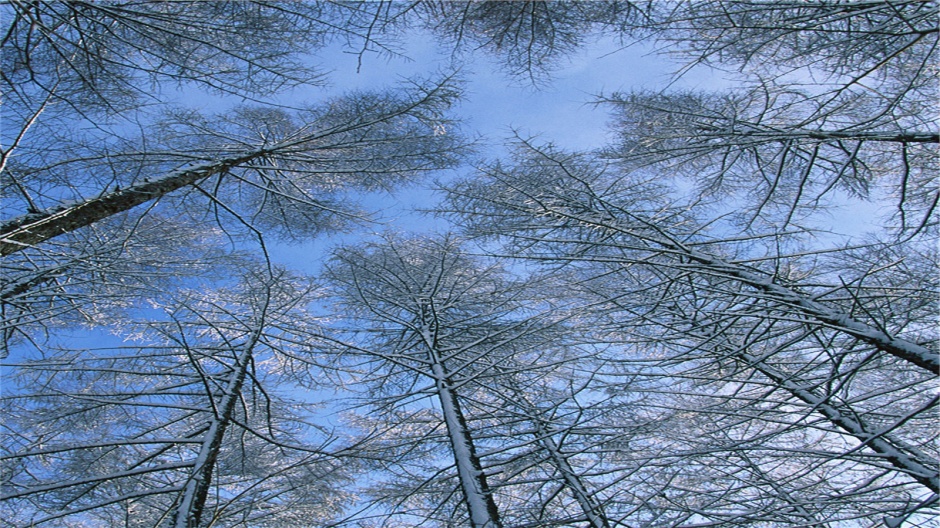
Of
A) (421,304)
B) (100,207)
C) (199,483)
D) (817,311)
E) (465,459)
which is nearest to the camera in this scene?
(817,311)

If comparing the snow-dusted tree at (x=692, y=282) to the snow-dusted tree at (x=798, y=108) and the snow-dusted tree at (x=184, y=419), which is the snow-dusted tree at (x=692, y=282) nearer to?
the snow-dusted tree at (x=798, y=108)

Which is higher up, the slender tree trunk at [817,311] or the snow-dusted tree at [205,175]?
the snow-dusted tree at [205,175]

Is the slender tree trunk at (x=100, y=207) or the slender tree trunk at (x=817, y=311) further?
the slender tree trunk at (x=100, y=207)

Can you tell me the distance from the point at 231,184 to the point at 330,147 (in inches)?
85.1

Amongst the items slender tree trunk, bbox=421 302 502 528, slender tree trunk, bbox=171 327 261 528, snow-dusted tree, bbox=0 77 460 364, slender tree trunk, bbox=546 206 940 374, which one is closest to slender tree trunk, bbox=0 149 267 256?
snow-dusted tree, bbox=0 77 460 364

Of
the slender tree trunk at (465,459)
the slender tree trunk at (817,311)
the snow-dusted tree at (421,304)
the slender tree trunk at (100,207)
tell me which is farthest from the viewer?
the snow-dusted tree at (421,304)

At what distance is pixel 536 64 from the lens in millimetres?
4520

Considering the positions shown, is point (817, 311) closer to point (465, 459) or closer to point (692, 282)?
point (692, 282)

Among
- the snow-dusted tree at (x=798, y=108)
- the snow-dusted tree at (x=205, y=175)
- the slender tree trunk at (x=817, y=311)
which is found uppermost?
the snow-dusted tree at (x=205, y=175)

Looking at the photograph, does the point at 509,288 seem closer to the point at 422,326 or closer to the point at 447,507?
the point at 422,326

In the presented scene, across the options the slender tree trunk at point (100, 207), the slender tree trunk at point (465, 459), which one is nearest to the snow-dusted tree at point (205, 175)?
the slender tree trunk at point (100, 207)

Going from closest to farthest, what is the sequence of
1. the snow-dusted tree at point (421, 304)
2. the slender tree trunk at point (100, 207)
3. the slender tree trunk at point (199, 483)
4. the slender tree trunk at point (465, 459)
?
the slender tree trunk at point (199, 483) → the slender tree trunk at point (100, 207) → the slender tree trunk at point (465, 459) → the snow-dusted tree at point (421, 304)

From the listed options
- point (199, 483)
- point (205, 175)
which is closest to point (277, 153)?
point (205, 175)

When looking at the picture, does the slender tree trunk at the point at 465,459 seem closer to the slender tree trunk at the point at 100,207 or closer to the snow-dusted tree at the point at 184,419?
the snow-dusted tree at the point at 184,419
